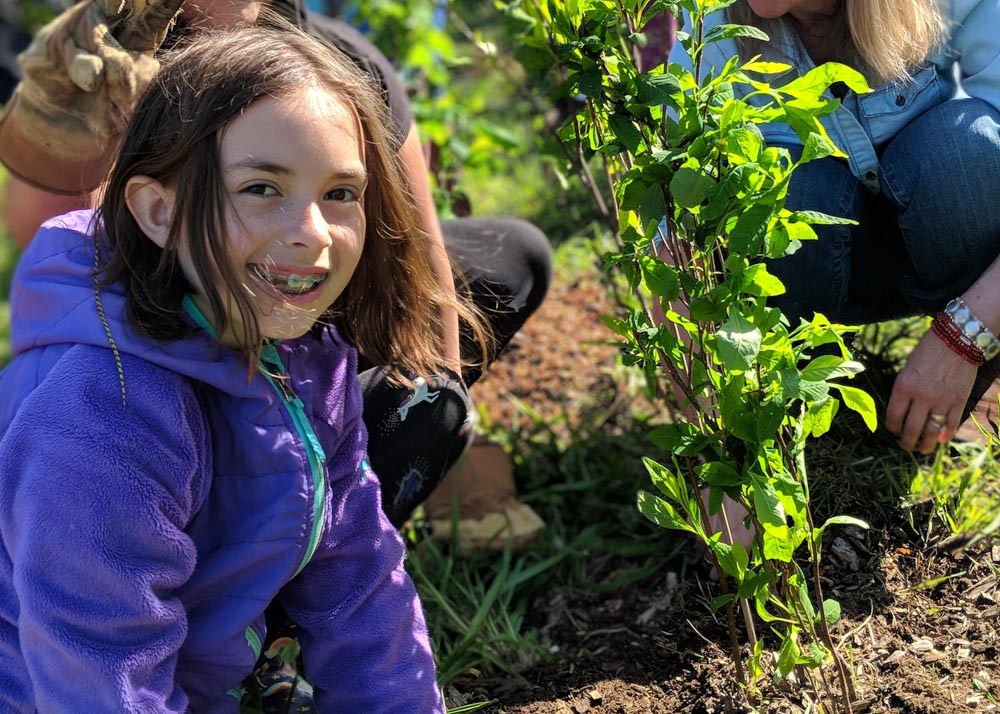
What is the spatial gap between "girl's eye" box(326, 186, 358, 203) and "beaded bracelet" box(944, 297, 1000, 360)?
0.99 m

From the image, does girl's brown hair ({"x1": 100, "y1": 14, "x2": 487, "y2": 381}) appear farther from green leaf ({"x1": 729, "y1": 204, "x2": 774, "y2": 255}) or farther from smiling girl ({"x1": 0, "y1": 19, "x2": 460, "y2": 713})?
green leaf ({"x1": 729, "y1": 204, "x2": 774, "y2": 255})

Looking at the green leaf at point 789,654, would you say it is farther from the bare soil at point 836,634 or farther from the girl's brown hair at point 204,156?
the girl's brown hair at point 204,156

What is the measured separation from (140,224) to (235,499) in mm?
401

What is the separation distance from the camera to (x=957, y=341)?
1.71 metres

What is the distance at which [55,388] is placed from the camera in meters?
1.31

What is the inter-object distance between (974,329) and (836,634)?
1.76 feet

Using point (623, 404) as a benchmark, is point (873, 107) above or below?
above

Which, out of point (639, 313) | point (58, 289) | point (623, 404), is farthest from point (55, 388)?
point (623, 404)

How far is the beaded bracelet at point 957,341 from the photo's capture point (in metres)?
1.70

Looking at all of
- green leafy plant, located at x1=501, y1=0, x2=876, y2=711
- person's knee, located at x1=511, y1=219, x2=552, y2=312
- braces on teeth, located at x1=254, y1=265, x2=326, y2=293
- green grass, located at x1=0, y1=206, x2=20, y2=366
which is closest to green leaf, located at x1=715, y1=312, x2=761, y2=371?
green leafy plant, located at x1=501, y1=0, x2=876, y2=711

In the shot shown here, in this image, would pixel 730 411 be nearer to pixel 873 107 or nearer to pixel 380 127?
pixel 380 127

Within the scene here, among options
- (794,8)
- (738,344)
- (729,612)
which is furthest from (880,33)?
(729,612)

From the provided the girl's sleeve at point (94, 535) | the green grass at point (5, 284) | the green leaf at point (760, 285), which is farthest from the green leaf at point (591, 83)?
the green grass at point (5, 284)

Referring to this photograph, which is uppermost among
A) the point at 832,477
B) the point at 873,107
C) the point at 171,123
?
the point at 873,107
